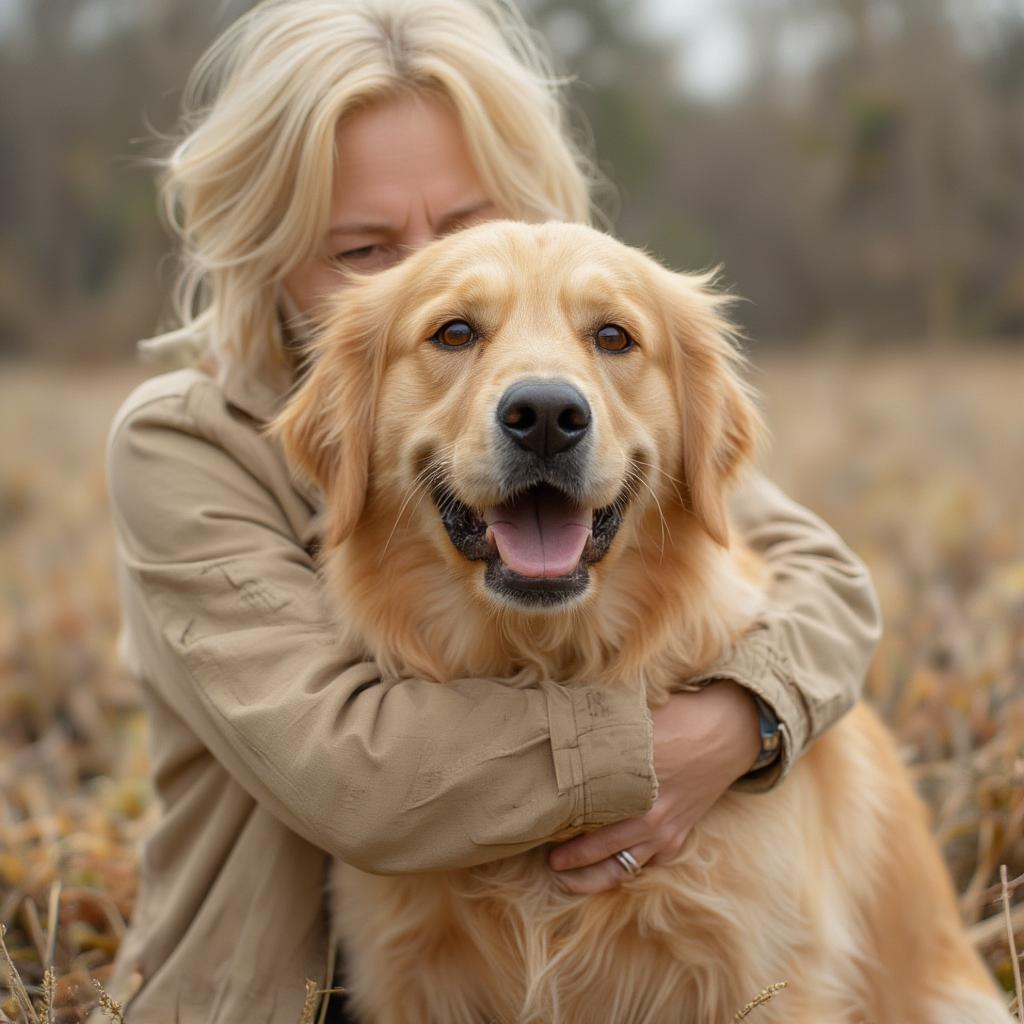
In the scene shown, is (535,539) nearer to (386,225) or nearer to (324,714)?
(324,714)

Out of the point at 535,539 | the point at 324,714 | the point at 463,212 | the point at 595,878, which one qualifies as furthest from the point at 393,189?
the point at 595,878

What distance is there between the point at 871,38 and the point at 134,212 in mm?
12682

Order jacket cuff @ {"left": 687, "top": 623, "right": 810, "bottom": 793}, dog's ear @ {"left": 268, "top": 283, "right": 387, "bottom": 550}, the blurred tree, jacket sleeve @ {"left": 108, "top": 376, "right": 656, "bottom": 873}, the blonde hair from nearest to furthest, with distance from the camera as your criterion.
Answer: jacket sleeve @ {"left": 108, "top": 376, "right": 656, "bottom": 873} → jacket cuff @ {"left": 687, "top": 623, "right": 810, "bottom": 793} → dog's ear @ {"left": 268, "top": 283, "right": 387, "bottom": 550} → the blonde hair → the blurred tree

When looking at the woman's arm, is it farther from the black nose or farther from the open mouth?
the black nose

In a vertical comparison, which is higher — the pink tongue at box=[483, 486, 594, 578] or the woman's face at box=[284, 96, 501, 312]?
the woman's face at box=[284, 96, 501, 312]

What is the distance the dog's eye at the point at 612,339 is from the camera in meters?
2.32

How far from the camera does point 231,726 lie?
2078mm

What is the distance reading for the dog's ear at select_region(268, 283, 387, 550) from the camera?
2348mm

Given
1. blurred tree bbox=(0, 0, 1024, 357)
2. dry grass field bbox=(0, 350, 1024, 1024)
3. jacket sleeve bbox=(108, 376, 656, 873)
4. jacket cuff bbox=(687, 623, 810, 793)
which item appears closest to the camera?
jacket sleeve bbox=(108, 376, 656, 873)

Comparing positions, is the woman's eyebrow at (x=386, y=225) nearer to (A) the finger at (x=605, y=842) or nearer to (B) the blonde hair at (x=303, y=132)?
(B) the blonde hair at (x=303, y=132)

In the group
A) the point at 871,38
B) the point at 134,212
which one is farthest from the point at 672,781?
the point at 134,212

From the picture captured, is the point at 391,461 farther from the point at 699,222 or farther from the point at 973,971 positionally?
the point at 699,222

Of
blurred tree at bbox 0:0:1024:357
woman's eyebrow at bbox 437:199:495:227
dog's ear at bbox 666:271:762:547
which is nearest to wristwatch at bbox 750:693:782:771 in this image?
dog's ear at bbox 666:271:762:547

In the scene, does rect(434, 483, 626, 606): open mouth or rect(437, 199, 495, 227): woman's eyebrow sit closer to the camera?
rect(434, 483, 626, 606): open mouth
